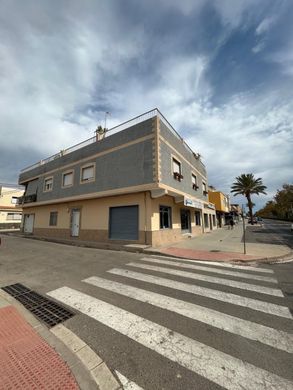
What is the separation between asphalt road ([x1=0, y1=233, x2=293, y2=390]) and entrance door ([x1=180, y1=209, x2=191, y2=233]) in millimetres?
9904

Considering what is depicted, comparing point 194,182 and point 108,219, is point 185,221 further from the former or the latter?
point 108,219

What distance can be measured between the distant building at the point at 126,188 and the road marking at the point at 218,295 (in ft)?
18.1

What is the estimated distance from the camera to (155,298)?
439cm

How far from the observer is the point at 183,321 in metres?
3.46

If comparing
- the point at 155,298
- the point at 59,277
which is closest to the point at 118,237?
the point at 59,277

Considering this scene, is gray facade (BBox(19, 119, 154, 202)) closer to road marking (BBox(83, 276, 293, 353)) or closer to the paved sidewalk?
road marking (BBox(83, 276, 293, 353))

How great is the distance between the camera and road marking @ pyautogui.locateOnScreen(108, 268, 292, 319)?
3848mm

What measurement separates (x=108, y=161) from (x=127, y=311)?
11394 mm

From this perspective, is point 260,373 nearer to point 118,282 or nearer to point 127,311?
point 127,311

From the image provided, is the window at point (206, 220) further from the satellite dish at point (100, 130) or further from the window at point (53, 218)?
the window at point (53, 218)

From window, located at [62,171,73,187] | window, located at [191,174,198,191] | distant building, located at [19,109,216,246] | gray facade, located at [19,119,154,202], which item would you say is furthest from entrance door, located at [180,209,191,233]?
window, located at [62,171,73,187]

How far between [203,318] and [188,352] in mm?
1008

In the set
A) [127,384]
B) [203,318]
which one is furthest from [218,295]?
[127,384]

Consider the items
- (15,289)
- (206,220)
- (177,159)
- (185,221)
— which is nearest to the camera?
(15,289)
